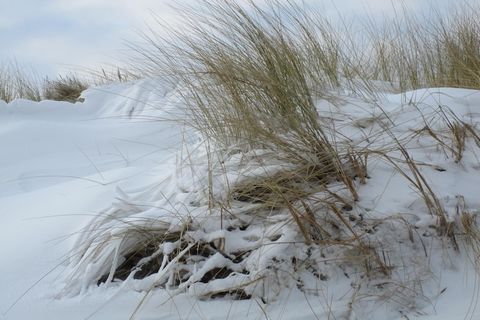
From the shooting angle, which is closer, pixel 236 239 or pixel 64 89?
pixel 236 239

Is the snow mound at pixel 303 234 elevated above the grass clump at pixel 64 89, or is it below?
below

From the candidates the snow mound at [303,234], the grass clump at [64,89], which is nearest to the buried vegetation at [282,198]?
the snow mound at [303,234]

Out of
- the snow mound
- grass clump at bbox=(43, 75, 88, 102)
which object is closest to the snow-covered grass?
the snow mound

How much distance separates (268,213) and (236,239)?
139 millimetres

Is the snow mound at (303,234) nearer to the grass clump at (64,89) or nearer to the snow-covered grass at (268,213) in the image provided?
the snow-covered grass at (268,213)

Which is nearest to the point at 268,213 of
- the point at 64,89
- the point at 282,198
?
the point at 282,198

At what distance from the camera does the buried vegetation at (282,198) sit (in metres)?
1.58

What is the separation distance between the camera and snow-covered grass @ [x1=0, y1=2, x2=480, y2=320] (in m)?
1.53

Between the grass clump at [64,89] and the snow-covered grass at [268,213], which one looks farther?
the grass clump at [64,89]

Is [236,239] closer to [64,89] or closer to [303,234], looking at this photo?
[303,234]

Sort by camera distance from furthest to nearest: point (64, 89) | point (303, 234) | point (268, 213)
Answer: point (64, 89), point (268, 213), point (303, 234)

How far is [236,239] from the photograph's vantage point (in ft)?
5.46

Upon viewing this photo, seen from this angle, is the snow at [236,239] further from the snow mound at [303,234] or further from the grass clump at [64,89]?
the grass clump at [64,89]

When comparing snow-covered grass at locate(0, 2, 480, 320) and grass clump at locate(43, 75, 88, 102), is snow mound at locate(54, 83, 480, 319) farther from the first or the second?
grass clump at locate(43, 75, 88, 102)
